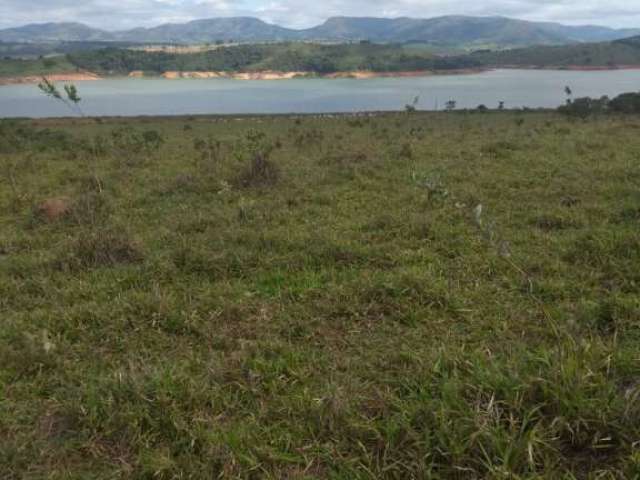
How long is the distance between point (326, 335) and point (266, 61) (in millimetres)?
134156

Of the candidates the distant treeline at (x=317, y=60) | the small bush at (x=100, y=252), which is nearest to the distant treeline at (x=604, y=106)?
the small bush at (x=100, y=252)

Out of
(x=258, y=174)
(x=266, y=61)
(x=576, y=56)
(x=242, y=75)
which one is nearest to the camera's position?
(x=258, y=174)

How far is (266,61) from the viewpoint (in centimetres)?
12875

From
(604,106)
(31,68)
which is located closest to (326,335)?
(604,106)

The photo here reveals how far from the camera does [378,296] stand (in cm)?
414

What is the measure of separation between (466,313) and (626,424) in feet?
5.39

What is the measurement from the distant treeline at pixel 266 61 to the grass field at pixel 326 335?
119309 millimetres

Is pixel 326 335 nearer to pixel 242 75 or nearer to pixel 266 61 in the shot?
pixel 242 75

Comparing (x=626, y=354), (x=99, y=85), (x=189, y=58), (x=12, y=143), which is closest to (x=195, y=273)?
(x=626, y=354)

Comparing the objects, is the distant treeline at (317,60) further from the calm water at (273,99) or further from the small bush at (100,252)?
the small bush at (100,252)

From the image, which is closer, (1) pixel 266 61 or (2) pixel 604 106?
(2) pixel 604 106

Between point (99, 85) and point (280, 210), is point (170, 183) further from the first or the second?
point (99, 85)

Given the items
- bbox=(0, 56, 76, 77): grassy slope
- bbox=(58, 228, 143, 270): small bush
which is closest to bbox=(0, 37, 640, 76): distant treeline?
bbox=(0, 56, 76, 77): grassy slope

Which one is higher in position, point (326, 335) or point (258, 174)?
point (258, 174)
